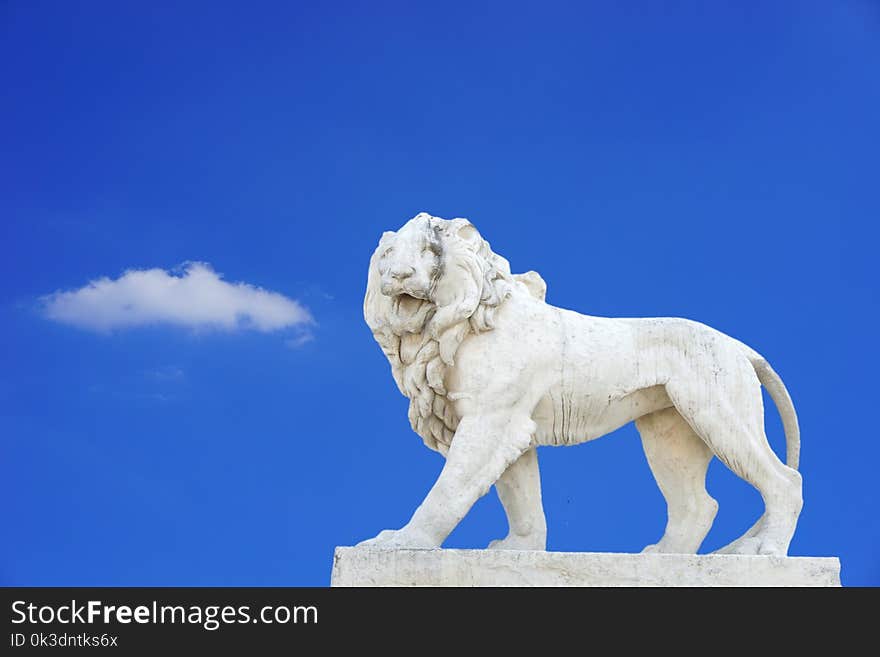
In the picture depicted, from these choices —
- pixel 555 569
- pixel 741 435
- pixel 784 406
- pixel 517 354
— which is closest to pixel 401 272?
pixel 517 354

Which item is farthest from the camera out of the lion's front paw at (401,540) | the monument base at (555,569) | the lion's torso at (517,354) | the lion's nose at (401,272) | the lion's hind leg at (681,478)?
the lion's hind leg at (681,478)

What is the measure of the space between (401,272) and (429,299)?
260 millimetres

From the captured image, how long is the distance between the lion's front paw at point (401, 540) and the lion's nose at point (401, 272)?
133 cm

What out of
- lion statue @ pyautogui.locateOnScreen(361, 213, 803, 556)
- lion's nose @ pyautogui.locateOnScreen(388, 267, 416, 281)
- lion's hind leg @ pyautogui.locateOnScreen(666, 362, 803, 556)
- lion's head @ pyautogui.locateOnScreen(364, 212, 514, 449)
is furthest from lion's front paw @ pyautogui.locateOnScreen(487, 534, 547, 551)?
lion's nose @ pyautogui.locateOnScreen(388, 267, 416, 281)

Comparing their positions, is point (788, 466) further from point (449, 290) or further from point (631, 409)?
point (449, 290)

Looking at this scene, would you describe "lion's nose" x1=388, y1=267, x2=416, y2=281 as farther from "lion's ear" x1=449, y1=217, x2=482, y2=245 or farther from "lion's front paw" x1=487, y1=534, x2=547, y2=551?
"lion's front paw" x1=487, y1=534, x2=547, y2=551

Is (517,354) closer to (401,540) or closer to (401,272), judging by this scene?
(401,272)

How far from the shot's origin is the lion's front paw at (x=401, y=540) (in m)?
6.03

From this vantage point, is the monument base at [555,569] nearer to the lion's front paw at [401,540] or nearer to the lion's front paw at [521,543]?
the lion's front paw at [401,540]

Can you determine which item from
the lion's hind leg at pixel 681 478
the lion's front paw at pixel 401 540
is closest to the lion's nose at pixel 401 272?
the lion's front paw at pixel 401 540
